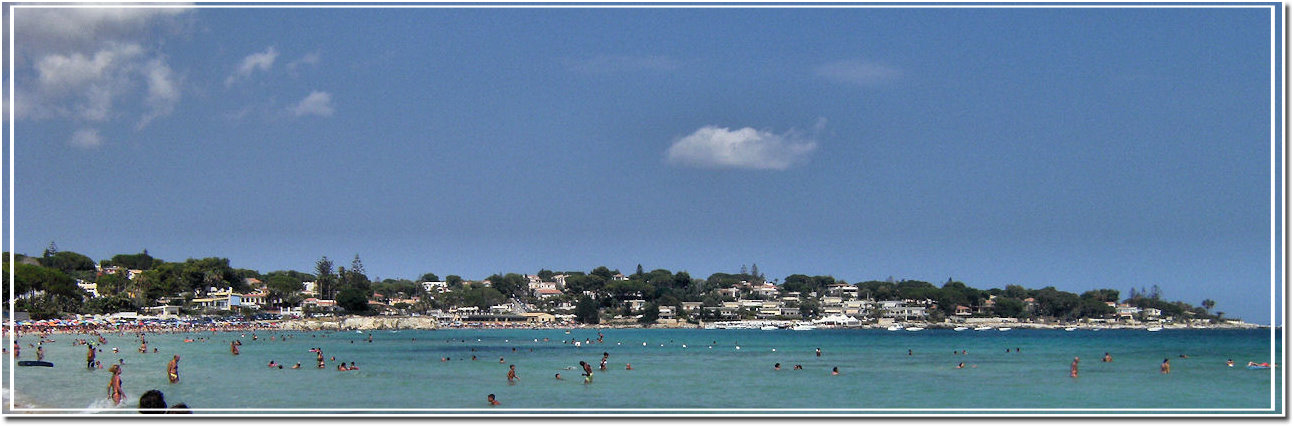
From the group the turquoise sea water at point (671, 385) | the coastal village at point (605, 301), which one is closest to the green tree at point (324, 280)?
the coastal village at point (605, 301)

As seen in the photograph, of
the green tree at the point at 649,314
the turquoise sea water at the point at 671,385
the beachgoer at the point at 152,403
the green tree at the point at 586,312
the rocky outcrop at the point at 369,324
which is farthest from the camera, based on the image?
the green tree at the point at 586,312

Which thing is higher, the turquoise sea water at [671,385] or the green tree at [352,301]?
the turquoise sea water at [671,385]

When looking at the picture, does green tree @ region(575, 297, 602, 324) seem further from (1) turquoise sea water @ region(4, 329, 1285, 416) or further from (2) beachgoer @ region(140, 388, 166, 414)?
(2) beachgoer @ region(140, 388, 166, 414)

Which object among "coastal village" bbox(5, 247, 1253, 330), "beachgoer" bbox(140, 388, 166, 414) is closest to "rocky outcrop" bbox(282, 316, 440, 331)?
"coastal village" bbox(5, 247, 1253, 330)

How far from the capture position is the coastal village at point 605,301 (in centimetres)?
11112

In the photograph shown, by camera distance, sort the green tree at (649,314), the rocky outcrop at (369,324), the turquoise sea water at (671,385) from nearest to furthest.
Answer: the turquoise sea water at (671,385) < the rocky outcrop at (369,324) < the green tree at (649,314)

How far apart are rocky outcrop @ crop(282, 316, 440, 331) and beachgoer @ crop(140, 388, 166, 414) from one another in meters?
89.0

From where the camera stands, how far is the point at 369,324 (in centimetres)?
10756

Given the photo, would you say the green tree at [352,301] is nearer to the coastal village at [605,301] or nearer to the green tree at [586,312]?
the coastal village at [605,301]

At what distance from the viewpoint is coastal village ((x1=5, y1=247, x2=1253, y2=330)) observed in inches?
4375

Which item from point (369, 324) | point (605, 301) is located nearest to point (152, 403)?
point (369, 324)

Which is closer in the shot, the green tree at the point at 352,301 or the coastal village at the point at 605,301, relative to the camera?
the coastal village at the point at 605,301

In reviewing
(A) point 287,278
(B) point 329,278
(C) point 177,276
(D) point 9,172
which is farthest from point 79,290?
(D) point 9,172

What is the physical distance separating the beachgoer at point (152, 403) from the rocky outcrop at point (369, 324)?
89.0m
